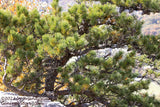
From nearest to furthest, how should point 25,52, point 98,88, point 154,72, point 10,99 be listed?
point 10,99 → point 25,52 → point 98,88 → point 154,72

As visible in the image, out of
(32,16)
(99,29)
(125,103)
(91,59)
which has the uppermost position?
(32,16)

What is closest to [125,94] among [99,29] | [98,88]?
[98,88]

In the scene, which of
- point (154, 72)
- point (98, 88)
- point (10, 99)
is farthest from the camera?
point (154, 72)

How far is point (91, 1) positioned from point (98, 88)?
109 inches

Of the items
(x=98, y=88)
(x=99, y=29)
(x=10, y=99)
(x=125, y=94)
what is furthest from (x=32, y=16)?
(x=125, y=94)

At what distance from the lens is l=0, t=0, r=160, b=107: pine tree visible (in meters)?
4.34

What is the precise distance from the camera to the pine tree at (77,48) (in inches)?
171

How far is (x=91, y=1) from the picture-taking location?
19.3ft

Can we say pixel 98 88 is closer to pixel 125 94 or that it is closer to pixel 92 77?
pixel 92 77

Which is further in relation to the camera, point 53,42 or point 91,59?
point 91,59

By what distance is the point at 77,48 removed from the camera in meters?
4.44

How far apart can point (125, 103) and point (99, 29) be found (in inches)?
93.3

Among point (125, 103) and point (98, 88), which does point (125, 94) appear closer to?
point (125, 103)

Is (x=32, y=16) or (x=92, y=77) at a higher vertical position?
(x=32, y=16)
